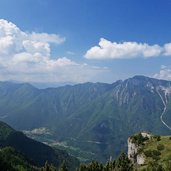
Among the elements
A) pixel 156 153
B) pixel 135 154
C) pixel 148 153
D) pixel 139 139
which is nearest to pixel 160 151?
pixel 156 153

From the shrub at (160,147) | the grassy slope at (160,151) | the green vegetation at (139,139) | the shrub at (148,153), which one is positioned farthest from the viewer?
the green vegetation at (139,139)

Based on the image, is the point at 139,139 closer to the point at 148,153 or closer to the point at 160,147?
the point at 148,153

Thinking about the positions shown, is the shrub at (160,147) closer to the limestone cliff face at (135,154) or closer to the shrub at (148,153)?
the shrub at (148,153)

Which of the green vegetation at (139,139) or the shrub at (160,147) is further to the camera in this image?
the green vegetation at (139,139)

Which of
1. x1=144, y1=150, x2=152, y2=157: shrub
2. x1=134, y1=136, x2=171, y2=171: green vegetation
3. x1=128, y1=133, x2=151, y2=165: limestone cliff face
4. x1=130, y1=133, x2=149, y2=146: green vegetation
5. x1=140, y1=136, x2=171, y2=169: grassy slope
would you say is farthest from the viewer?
x1=130, y1=133, x2=149, y2=146: green vegetation

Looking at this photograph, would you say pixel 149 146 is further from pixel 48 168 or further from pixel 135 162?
pixel 48 168

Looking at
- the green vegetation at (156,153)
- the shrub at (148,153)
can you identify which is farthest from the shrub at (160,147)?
the shrub at (148,153)

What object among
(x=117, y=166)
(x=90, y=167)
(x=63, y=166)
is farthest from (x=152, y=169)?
(x=63, y=166)

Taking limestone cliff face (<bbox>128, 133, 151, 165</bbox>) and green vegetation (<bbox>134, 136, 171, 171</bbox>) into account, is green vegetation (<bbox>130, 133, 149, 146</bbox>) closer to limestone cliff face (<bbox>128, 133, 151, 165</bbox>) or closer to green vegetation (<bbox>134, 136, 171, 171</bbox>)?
limestone cliff face (<bbox>128, 133, 151, 165</bbox>)

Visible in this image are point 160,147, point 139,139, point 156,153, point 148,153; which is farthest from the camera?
point 139,139

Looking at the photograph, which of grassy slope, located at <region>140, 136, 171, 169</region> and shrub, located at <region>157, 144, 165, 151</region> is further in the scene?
shrub, located at <region>157, 144, 165, 151</region>

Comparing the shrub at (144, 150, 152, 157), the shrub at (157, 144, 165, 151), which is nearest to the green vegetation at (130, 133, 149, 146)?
the shrub at (144, 150, 152, 157)
